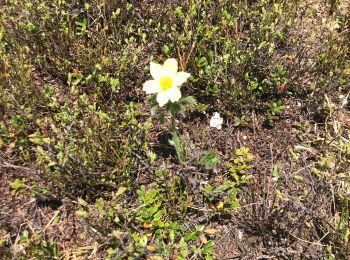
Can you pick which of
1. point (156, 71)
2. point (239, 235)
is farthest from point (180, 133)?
point (239, 235)

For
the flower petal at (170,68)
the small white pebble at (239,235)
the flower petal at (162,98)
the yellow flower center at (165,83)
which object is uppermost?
the flower petal at (170,68)

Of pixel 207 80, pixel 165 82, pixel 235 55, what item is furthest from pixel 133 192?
pixel 235 55

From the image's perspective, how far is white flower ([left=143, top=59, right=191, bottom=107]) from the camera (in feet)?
7.07

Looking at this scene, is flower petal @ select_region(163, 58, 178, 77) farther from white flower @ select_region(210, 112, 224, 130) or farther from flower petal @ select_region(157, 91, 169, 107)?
white flower @ select_region(210, 112, 224, 130)

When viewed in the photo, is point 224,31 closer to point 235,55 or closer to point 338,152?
point 235,55

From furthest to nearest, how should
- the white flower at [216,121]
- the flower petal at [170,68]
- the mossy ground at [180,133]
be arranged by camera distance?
1. the white flower at [216,121]
2. the mossy ground at [180,133]
3. the flower petal at [170,68]

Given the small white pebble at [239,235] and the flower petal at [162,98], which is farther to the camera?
the small white pebble at [239,235]

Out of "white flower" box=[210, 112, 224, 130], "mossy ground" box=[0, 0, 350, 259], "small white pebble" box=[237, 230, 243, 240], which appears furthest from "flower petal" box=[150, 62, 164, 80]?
"small white pebble" box=[237, 230, 243, 240]

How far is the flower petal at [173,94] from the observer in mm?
2143

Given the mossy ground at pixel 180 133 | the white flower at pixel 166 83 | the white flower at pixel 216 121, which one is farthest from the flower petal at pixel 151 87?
the white flower at pixel 216 121

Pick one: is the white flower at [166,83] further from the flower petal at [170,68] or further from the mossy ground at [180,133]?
the mossy ground at [180,133]

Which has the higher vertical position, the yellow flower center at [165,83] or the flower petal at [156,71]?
the flower petal at [156,71]

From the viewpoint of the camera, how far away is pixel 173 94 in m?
2.15

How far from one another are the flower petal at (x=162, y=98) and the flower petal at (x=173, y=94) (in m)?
0.02
